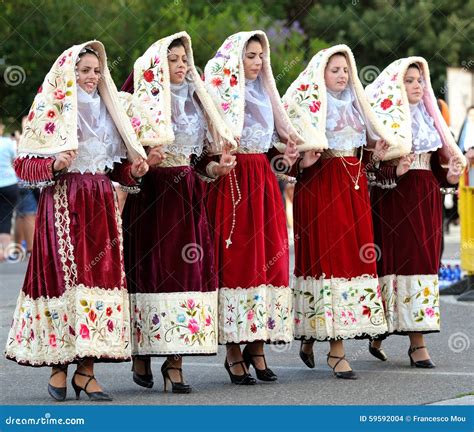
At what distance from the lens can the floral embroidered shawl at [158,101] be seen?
354 inches

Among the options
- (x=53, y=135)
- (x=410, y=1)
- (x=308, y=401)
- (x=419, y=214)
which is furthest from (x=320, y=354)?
(x=410, y=1)

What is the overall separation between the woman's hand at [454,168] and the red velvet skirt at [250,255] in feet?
4.40

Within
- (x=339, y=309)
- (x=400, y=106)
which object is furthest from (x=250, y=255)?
(x=400, y=106)

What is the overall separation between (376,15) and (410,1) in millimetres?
1014

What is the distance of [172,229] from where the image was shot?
361 inches

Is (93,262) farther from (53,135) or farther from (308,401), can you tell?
(308,401)

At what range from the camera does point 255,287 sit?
9.55 metres

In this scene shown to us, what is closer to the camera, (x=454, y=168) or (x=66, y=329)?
(x=66, y=329)

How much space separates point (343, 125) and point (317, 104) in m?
0.23

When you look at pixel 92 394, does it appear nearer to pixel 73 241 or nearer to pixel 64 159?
pixel 73 241

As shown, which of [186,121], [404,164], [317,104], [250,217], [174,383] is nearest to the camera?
[174,383]

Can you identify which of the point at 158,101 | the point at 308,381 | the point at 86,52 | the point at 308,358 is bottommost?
the point at 308,381

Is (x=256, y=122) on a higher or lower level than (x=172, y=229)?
higher

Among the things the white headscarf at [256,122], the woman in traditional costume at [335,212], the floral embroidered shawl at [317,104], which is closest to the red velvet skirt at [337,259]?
the woman in traditional costume at [335,212]
